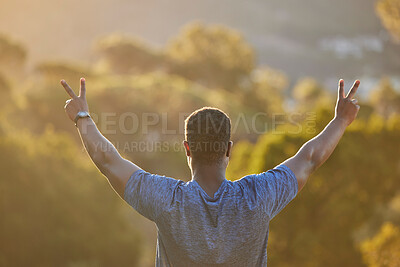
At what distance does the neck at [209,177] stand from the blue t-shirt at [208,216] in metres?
0.03

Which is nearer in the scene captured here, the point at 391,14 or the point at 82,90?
the point at 82,90

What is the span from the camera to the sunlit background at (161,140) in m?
13.6

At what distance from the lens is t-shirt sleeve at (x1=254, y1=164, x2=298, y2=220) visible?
1.88 meters

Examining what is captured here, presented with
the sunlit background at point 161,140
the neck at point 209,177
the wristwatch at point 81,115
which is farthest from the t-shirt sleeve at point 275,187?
the sunlit background at point 161,140

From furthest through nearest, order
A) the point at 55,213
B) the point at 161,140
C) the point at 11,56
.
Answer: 1. the point at 11,56
2. the point at 161,140
3. the point at 55,213

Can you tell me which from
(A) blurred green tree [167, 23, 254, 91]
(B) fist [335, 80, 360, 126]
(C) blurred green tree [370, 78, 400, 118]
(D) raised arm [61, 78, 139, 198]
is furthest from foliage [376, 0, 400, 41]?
(A) blurred green tree [167, 23, 254, 91]

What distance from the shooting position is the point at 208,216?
1790 millimetres

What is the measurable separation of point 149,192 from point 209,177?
26 cm

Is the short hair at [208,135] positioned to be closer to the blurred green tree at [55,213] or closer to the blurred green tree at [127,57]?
the blurred green tree at [55,213]

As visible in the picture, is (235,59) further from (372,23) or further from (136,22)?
(136,22)

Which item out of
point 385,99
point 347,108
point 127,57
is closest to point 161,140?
point 127,57

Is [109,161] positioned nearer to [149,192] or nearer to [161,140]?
[149,192]

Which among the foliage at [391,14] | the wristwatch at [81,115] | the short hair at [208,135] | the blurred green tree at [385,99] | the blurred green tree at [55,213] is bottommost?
the blurred green tree at [55,213]

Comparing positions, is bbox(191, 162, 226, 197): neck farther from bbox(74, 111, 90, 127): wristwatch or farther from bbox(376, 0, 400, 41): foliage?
bbox(376, 0, 400, 41): foliage
